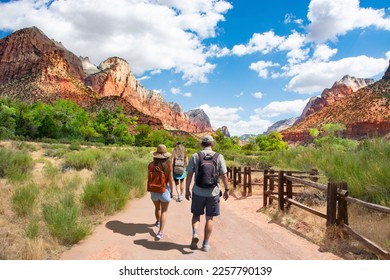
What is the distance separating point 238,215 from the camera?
9.70 meters

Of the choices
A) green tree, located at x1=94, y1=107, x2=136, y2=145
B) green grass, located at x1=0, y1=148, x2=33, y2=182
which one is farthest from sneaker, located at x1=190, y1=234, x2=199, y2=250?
green tree, located at x1=94, y1=107, x2=136, y2=145

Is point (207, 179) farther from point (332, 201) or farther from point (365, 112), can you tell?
point (365, 112)

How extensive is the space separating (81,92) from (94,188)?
324 feet

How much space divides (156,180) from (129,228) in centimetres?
141

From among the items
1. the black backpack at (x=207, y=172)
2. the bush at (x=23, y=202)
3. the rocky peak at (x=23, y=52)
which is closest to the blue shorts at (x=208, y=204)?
the black backpack at (x=207, y=172)

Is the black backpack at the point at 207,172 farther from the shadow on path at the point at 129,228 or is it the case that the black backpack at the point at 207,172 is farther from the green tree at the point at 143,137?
the green tree at the point at 143,137

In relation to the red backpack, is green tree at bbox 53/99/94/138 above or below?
above

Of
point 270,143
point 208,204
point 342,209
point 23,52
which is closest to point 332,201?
point 342,209

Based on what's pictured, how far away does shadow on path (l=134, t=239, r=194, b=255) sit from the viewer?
19.3ft

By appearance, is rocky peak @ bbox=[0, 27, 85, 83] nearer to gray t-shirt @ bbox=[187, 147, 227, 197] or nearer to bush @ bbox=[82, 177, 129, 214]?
bush @ bbox=[82, 177, 129, 214]

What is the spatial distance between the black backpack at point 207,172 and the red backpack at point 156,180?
1.20m

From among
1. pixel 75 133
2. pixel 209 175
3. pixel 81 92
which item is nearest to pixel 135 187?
pixel 209 175

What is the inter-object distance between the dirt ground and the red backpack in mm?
941

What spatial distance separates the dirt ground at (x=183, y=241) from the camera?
5660 mm
